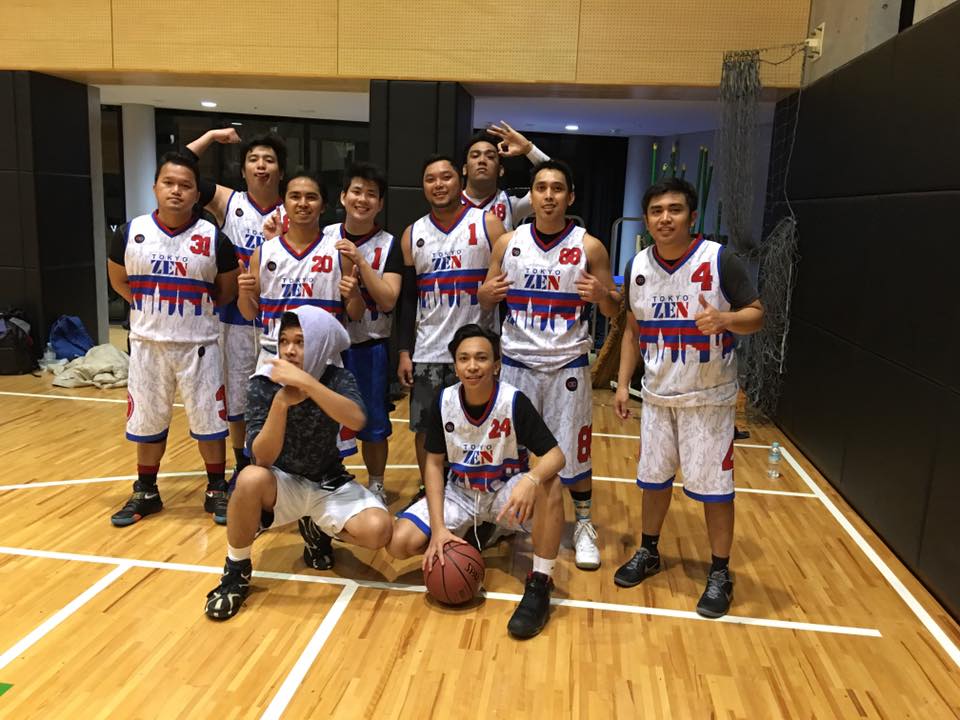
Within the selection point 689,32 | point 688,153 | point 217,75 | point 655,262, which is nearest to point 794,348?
point 689,32

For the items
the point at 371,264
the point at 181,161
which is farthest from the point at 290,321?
the point at 181,161

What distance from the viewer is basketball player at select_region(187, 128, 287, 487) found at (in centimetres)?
386

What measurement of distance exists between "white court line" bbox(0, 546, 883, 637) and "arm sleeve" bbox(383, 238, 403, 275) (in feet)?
4.58

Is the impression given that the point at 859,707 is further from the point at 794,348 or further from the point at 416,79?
the point at 416,79

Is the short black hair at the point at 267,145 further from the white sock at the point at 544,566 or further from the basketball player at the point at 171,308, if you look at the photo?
the white sock at the point at 544,566

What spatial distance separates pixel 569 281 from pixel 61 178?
5735 mm

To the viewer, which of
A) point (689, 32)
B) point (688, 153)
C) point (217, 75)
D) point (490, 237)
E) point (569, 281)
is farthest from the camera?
point (688, 153)

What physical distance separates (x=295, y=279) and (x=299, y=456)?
867 mm

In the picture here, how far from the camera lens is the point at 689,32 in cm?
593

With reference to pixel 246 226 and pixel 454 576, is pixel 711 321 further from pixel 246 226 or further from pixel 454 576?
pixel 246 226

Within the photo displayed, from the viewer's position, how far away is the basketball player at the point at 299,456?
2822mm

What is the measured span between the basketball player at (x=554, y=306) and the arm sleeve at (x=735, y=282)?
0.49 metres

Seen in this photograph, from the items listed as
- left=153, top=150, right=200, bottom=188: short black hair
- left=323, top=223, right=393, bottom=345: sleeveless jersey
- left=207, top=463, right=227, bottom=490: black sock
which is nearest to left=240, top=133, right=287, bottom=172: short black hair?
left=153, top=150, right=200, bottom=188: short black hair

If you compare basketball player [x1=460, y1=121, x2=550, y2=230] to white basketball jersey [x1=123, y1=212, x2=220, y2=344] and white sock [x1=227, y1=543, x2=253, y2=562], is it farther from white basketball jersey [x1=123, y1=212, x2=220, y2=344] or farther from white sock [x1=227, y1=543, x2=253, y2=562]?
white sock [x1=227, y1=543, x2=253, y2=562]
